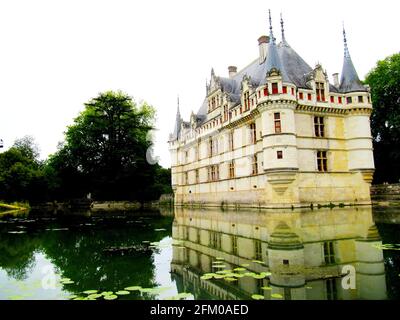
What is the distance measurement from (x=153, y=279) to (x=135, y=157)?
3666cm

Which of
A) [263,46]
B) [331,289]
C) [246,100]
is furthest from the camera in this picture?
[263,46]

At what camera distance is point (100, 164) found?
42688 millimetres

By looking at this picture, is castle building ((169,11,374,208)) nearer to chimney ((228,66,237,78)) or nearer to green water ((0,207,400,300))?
chimney ((228,66,237,78))

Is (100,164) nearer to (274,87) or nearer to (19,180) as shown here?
(19,180)

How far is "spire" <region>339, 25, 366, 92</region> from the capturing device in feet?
86.2

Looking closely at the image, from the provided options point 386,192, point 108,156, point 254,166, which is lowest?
point 386,192

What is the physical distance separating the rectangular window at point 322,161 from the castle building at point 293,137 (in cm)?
2

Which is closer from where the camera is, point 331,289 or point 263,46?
point 331,289

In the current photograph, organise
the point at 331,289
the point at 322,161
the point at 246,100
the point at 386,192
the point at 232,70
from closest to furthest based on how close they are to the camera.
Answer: the point at 331,289
the point at 322,161
the point at 246,100
the point at 386,192
the point at 232,70

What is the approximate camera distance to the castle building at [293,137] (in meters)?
23.3

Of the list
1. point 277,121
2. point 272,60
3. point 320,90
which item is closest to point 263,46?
point 272,60

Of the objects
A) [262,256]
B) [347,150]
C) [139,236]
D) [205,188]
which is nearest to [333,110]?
[347,150]

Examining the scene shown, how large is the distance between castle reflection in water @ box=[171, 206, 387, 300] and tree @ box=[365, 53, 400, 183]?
2380 centimetres

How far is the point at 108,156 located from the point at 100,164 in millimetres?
1376
